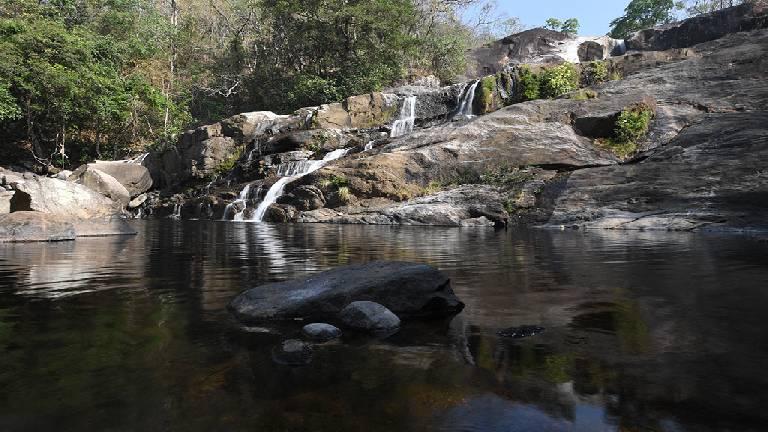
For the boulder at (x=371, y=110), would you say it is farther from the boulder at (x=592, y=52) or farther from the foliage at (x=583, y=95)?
the boulder at (x=592, y=52)

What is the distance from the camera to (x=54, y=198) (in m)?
15.5

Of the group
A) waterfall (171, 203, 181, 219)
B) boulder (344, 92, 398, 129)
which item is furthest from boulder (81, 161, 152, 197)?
boulder (344, 92, 398, 129)

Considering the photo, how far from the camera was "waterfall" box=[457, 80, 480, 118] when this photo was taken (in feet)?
97.2

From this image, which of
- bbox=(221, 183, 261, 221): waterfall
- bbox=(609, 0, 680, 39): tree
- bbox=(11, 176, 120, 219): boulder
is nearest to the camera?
bbox=(11, 176, 120, 219): boulder

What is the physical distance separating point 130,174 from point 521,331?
108ft

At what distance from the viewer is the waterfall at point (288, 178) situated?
952 inches

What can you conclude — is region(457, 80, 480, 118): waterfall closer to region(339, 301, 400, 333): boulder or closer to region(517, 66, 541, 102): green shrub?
region(517, 66, 541, 102): green shrub

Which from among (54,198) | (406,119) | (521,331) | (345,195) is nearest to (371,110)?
(406,119)

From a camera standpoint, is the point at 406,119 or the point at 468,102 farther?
the point at 406,119

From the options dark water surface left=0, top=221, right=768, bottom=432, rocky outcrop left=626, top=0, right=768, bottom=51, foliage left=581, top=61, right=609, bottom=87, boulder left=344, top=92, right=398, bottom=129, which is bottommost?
dark water surface left=0, top=221, right=768, bottom=432

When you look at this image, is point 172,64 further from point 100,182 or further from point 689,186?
point 689,186

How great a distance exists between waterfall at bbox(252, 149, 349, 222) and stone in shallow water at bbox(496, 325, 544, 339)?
20.6m

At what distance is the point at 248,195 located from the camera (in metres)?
25.4

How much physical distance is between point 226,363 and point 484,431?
1.79 metres
